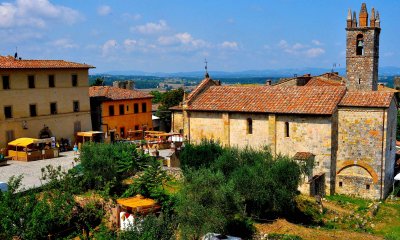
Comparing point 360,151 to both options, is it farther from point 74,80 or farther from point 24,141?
point 74,80

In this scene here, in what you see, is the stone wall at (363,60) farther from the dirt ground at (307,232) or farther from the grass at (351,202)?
the dirt ground at (307,232)

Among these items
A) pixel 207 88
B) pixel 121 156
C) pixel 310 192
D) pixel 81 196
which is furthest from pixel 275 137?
pixel 81 196

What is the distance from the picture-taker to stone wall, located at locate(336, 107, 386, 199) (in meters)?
32.2

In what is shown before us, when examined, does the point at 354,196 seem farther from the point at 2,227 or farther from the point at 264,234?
the point at 2,227

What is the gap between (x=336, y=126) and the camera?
33.4 m

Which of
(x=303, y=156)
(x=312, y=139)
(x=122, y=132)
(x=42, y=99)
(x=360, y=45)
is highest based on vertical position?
(x=360, y=45)

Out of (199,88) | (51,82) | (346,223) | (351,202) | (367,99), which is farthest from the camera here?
(51,82)

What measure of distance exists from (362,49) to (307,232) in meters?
21.6

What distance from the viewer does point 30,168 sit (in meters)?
36.3

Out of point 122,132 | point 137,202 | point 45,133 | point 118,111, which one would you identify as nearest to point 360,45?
point 137,202

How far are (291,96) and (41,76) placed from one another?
25.7 metres

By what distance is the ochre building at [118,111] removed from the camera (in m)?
51.2

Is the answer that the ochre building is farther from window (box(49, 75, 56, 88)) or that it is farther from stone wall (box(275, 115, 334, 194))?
stone wall (box(275, 115, 334, 194))

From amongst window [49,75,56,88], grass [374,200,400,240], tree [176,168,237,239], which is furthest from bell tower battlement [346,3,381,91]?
window [49,75,56,88]
